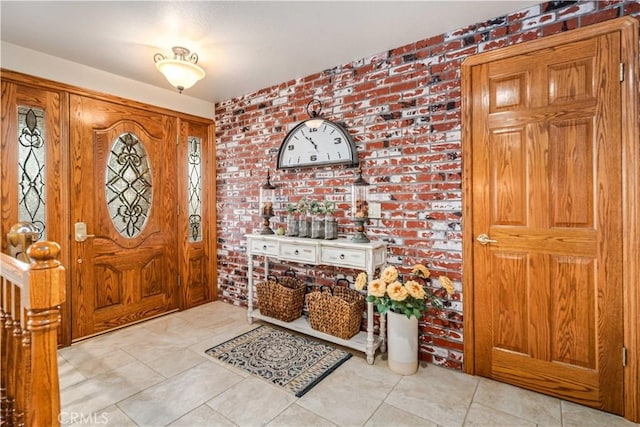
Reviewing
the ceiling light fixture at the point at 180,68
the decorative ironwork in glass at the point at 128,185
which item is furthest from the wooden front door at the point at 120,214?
the ceiling light fixture at the point at 180,68

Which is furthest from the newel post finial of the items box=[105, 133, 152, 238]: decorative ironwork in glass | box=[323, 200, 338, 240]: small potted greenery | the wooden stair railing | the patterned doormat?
box=[105, 133, 152, 238]: decorative ironwork in glass

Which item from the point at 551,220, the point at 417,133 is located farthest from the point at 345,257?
the point at 551,220

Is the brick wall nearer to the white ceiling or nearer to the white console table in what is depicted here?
the white ceiling

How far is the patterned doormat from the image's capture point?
88.5 inches

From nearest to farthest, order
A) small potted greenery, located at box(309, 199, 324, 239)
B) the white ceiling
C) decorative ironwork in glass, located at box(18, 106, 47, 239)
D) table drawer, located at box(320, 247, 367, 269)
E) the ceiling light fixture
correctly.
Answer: the white ceiling
the ceiling light fixture
table drawer, located at box(320, 247, 367, 269)
decorative ironwork in glass, located at box(18, 106, 47, 239)
small potted greenery, located at box(309, 199, 324, 239)

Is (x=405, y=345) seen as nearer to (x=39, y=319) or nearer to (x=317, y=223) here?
(x=317, y=223)

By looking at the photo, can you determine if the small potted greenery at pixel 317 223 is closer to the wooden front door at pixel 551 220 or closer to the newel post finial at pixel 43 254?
the wooden front door at pixel 551 220

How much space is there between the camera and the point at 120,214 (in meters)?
3.24

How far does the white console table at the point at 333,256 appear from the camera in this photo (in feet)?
8.09

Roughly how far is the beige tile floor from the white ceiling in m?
2.56

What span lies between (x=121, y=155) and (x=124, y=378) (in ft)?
7.04

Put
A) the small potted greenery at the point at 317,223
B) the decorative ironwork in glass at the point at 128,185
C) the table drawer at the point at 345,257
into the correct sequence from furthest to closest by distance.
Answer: the decorative ironwork in glass at the point at 128,185 < the small potted greenery at the point at 317,223 < the table drawer at the point at 345,257

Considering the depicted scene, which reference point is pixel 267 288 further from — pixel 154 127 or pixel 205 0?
pixel 205 0

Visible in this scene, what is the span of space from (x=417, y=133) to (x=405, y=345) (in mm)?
1640
